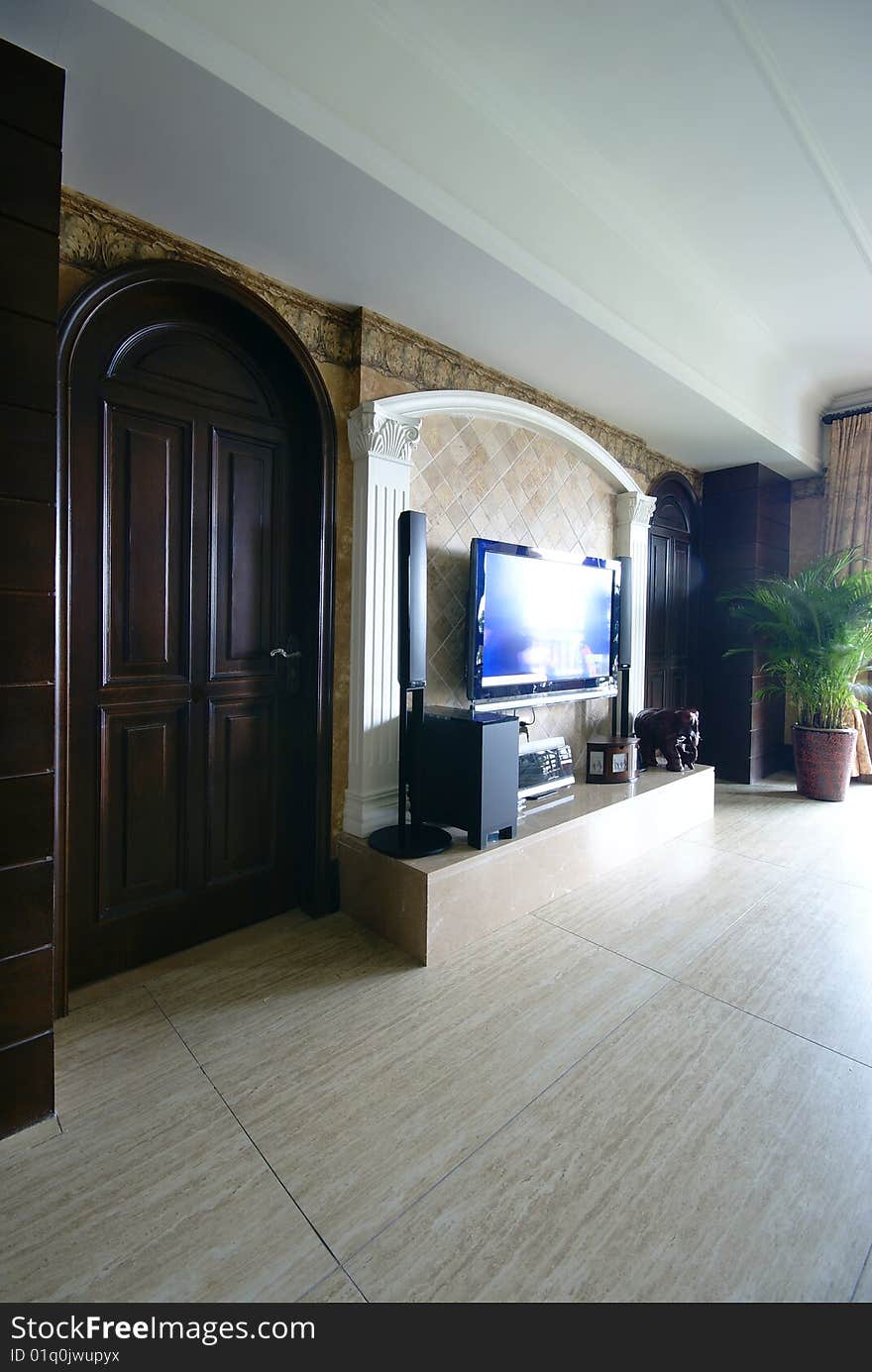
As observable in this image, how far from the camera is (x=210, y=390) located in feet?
7.07

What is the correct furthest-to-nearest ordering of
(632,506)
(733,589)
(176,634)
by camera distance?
(733,589) → (632,506) → (176,634)

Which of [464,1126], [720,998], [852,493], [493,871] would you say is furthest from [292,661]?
[852,493]

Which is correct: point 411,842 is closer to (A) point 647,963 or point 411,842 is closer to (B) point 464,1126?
(A) point 647,963

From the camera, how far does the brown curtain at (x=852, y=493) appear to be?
4445mm

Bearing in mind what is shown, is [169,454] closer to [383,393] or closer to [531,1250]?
[383,393]

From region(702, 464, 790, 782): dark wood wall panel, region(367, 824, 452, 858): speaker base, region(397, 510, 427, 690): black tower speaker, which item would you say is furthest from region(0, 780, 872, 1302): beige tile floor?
region(702, 464, 790, 782): dark wood wall panel

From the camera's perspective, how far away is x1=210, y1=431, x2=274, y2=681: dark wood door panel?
2213 mm

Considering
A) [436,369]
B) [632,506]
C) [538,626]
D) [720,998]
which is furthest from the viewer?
[632,506]

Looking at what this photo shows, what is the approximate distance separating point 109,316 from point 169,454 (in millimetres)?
409

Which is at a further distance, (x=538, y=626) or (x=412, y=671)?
(x=538, y=626)

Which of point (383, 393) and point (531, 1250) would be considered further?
point (383, 393)

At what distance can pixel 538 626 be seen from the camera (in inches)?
122

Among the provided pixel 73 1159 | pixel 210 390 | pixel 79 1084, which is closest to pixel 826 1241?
pixel 73 1159

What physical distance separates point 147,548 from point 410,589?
869 millimetres
